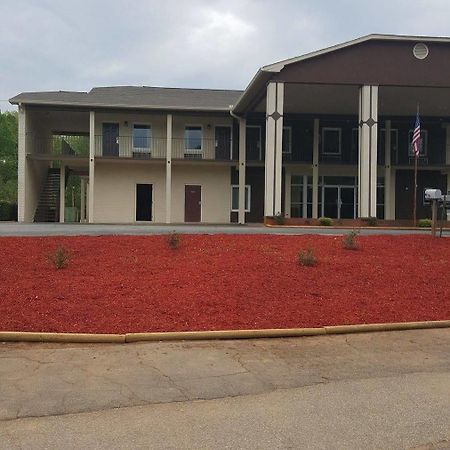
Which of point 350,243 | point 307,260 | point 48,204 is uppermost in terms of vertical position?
point 48,204

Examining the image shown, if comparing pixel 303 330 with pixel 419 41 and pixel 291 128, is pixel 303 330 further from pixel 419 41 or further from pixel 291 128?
pixel 291 128

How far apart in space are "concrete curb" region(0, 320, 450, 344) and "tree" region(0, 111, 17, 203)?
4909 centimetres

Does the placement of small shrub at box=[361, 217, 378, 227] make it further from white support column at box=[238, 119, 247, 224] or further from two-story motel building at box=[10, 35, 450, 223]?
white support column at box=[238, 119, 247, 224]

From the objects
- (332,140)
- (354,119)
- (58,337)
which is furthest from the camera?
(332,140)

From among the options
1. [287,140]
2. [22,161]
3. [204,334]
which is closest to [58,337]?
[204,334]

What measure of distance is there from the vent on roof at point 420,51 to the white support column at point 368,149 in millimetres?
2291

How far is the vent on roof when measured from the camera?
23.2 meters

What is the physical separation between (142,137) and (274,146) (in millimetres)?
9677

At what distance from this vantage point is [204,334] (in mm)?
7539

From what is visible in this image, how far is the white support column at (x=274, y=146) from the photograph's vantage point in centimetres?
2270

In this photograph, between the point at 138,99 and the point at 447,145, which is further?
the point at 447,145

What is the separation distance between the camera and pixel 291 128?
30438 millimetres

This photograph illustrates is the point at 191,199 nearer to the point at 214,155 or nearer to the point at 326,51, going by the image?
the point at 214,155

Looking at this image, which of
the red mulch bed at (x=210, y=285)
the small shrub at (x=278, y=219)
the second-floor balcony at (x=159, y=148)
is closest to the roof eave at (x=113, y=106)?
the second-floor balcony at (x=159, y=148)
